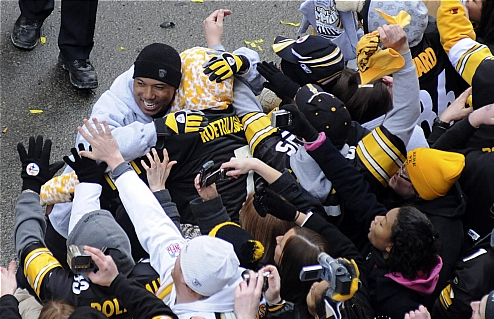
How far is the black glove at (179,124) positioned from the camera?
9.27 feet

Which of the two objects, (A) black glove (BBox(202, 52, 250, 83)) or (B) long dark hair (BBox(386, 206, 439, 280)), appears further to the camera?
(A) black glove (BBox(202, 52, 250, 83))

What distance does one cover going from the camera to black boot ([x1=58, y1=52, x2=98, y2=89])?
13.9 ft

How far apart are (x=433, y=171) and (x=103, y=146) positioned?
127 cm

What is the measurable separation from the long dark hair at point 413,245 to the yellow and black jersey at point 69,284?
86cm

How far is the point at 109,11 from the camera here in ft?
16.5

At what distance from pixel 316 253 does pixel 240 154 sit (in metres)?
0.81

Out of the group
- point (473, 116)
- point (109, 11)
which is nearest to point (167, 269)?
point (473, 116)

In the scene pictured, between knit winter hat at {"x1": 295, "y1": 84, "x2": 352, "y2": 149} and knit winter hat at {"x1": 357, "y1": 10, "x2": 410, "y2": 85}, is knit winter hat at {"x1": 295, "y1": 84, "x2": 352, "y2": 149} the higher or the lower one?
the lower one

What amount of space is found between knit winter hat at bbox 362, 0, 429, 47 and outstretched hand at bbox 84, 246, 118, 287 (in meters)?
1.80

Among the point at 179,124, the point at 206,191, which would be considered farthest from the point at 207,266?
the point at 179,124

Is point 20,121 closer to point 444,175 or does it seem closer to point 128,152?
point 128,152

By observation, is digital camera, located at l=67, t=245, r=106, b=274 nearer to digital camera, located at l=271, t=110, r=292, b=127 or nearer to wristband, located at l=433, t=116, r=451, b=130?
digital camera, located at l=271, t=110, r=292, b=127

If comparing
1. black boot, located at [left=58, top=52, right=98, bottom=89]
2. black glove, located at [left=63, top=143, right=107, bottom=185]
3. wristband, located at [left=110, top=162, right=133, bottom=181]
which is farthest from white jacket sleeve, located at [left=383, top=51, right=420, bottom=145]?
black boot, located at [left=58, top=52, right=98, bottom=89]

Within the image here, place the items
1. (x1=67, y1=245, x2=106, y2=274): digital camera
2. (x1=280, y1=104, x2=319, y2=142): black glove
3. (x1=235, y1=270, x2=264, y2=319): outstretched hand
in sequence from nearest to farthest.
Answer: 1. (x1=235, y1=270, x2=264, y2=319): outstretched hand
2. (x1=67, y1=245, x2=106, y2=274): digital camera
3. (x1=280, y1=104, x2=319, y2=142): black glove
